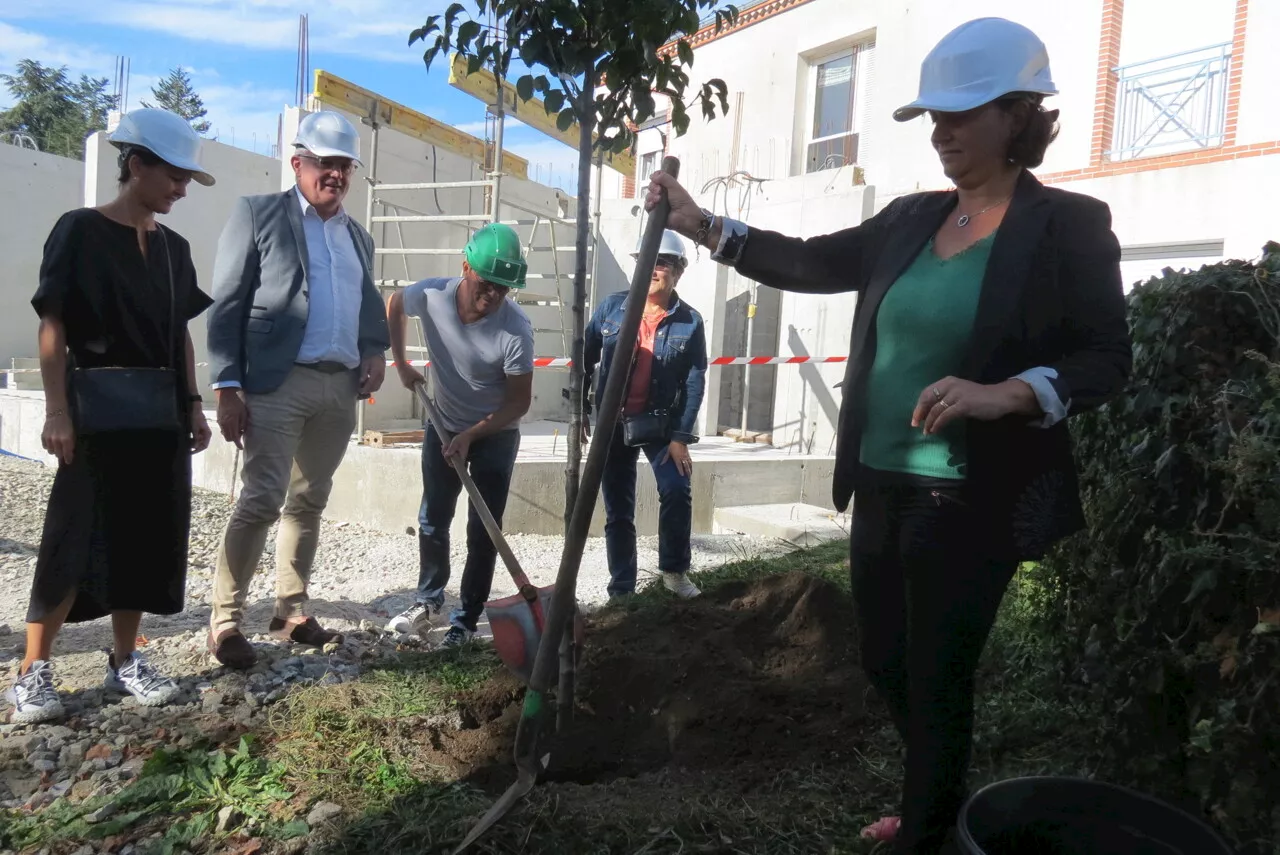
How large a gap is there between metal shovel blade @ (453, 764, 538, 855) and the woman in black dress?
1507 millimetres

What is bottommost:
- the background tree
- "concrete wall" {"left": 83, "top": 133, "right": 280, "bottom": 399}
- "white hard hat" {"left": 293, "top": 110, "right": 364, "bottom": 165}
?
"white hard hat" {"left": 293, "top": 110, "right": 364, "bottom": 165}

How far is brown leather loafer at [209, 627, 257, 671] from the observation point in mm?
3467

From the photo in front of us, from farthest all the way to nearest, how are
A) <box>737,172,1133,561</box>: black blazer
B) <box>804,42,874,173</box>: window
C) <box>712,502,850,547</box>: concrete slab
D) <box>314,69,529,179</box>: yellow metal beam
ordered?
<box>804,42,874,173</box>: window, <box>314,69,529,179</box>: yellow metal beam, <box>712,502,850,547</box>: concrete slab, <box>737,172,1133,561</box>: black blazer

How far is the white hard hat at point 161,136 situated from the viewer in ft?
9.88

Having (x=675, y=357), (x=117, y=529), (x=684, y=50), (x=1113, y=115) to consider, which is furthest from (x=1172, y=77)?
(x=117, y=529)

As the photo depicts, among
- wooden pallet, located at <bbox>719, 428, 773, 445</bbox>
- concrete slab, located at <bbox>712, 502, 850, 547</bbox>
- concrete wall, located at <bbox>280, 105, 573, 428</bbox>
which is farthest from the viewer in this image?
wooden pallet, located at <bbox>719, 428, 773, 445</bbox>

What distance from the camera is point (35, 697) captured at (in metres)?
3.00

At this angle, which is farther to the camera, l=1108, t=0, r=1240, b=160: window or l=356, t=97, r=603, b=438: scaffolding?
l=1108, t=0, r=1240, b=160: window

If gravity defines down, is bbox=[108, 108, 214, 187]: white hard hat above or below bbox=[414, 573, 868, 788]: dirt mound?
above

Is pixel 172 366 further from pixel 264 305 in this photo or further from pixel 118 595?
pixel 118 595

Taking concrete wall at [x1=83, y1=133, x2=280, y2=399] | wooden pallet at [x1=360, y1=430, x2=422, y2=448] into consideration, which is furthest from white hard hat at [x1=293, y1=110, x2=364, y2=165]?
concrete wall at [x1=83, y1=133, x2=280, y2=399]

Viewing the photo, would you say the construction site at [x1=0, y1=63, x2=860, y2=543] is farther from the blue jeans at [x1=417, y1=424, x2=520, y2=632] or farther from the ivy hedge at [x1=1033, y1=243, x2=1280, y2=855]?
the ivy hedge at [x1=1033, y1=243, x2=1280, y2=855]

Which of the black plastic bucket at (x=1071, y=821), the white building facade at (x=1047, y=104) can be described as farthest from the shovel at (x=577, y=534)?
the white building facade at (x=1047, y=104)

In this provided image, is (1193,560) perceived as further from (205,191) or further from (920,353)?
(205,191)
